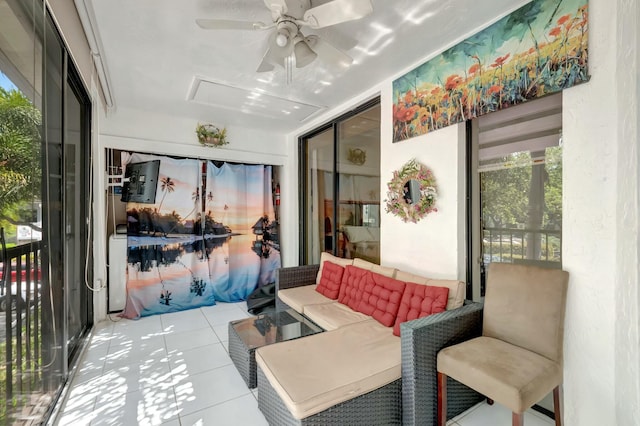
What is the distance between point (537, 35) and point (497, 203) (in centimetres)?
112

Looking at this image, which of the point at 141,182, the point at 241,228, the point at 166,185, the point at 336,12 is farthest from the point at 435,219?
the point at 141,182

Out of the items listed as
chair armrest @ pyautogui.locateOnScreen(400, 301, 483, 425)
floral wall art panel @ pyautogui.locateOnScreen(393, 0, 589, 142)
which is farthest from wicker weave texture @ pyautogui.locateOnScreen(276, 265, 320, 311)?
floral wall art panel @ pyautogui.locateOnScreen(393, 0, 589, 142)

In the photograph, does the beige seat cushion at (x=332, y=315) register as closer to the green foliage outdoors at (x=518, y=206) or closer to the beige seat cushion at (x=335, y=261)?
the beige seat cushion at (x=335, y=261)

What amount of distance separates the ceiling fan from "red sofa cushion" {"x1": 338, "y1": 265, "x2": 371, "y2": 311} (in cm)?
181

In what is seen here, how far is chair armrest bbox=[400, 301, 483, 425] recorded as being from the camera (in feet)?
5.07

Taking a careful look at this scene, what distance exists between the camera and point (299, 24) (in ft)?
5.49

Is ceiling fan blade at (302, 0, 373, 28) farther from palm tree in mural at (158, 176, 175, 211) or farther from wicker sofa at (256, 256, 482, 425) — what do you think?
palm tree in mural at (158, 176, 175, 211)

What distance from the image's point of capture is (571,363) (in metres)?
1.56

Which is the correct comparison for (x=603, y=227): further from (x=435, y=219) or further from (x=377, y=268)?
(x=377, y=268)

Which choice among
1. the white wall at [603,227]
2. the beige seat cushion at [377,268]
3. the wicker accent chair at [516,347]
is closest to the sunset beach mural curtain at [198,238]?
the beige seat cushion at [377,268]

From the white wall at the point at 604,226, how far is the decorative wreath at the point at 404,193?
89 centimetres

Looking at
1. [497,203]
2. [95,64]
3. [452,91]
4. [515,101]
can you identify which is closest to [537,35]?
[515,101]

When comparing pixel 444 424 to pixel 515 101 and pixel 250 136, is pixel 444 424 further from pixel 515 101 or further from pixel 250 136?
pixel 250 136

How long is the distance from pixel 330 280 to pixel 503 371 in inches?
69.6
